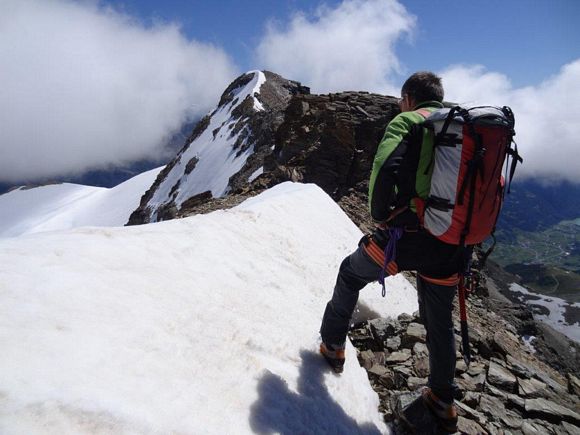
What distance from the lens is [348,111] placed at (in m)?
22.9

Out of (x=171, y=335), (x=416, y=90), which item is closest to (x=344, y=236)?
(x=416, y=90)

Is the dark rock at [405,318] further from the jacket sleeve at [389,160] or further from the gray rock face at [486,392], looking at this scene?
the jacket sleeve at [389,160]

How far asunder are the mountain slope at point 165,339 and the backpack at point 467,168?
2.47 meters

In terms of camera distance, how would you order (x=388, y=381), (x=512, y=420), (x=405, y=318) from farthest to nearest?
1. (x=405, y=318)
2. (x=388, y=381)
3. (x=512, y=420)

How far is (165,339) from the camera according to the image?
389 cm

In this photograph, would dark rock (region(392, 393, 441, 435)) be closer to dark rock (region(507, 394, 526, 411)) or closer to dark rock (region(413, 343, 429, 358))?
dark rock (region(413, 343, 429, 358))

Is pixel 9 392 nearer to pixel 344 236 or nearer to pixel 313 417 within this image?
pixel 313 417

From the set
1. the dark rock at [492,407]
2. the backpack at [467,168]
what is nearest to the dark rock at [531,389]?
the dark rock at [492,407]

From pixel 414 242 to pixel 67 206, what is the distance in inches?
5720

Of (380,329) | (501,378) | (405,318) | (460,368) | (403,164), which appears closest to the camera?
(403,164)

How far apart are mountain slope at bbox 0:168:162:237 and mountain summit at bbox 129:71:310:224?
68.8ft

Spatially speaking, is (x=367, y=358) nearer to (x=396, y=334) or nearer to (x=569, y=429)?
(x=396, y=334)

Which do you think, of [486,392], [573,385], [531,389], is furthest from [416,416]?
[573,385]

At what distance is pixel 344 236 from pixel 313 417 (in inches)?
241
